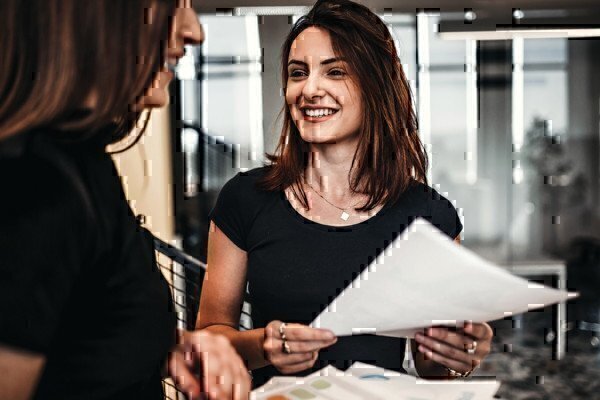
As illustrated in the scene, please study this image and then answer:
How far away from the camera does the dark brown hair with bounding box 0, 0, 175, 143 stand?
1.63ft

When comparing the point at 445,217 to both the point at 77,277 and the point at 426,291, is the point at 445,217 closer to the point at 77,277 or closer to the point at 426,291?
the point at 426,291

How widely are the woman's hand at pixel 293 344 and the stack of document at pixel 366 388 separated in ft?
0.16

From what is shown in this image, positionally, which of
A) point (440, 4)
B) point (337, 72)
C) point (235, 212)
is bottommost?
point (235, 212)

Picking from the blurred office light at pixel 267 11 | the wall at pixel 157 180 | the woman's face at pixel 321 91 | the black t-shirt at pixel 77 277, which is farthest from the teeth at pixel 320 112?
the blurred office light at pixel 267 11

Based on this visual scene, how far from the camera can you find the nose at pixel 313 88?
132 cm

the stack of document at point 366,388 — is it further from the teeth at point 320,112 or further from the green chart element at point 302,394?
the teeth at point 320,112

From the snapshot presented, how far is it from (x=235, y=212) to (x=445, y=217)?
50 centimetres

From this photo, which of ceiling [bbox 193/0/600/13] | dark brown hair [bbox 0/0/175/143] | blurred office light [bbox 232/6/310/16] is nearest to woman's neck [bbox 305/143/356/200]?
dark brown hair [bbox 0/0/175/143]

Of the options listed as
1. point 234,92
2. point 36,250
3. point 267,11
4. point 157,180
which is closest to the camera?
point 36,250

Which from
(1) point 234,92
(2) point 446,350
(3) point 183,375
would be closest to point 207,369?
(3) point 183,375

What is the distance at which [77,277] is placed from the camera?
513 mm

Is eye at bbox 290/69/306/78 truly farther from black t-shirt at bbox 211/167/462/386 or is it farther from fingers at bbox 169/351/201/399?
fingers at bbox 169/351/201/399

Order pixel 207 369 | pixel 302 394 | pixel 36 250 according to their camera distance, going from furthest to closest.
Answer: pixel 302 394, pixel 207 369, pixel 36 250

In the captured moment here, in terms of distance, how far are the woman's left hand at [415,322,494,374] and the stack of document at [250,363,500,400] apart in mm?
98
